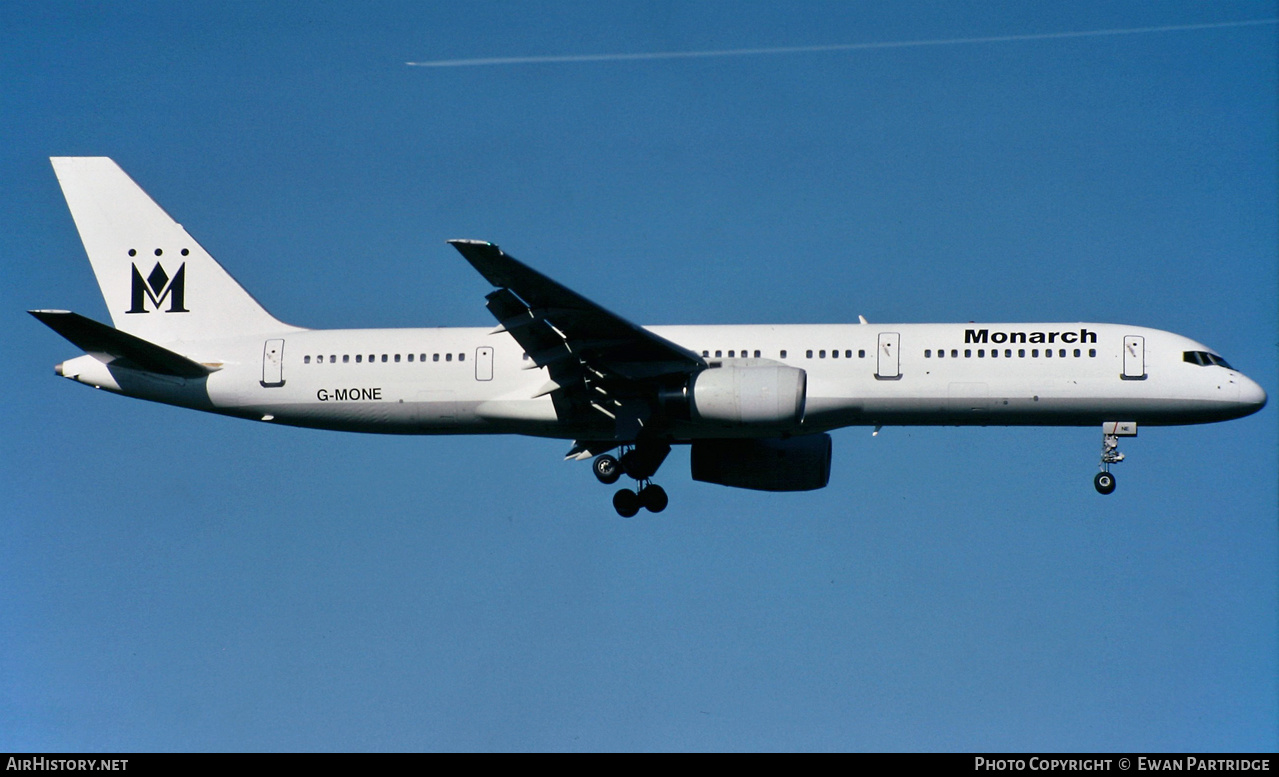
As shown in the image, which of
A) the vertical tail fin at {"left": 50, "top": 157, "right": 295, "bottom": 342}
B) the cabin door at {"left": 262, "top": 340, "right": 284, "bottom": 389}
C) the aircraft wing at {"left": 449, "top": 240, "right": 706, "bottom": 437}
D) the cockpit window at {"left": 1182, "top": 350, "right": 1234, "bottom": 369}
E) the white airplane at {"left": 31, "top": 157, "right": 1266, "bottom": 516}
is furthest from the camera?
the vertical tail fin at {"left": 50, "top": 157, "right": 295, "bottom": 342}

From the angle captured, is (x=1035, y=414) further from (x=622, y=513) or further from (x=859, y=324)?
(x=622, y=513)

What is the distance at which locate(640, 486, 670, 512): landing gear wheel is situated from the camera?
1382 inches

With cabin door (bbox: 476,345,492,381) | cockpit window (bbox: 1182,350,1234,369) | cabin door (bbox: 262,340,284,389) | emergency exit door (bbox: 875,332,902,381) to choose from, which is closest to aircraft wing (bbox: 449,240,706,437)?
cabin door (bbox: 476,345,492,381)

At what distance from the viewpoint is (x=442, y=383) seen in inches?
1335

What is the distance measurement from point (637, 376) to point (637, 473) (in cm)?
312

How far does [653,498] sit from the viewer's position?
35.1m

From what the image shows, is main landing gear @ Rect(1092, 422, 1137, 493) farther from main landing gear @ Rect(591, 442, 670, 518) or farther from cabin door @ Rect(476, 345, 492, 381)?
cabin door @ Rect(476, 345, 492, 381)

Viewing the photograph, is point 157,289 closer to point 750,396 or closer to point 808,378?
point 750,396

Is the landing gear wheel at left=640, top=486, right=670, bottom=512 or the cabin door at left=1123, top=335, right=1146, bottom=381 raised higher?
the cabin door at left=1123, top=335, right=1146, bottom=381

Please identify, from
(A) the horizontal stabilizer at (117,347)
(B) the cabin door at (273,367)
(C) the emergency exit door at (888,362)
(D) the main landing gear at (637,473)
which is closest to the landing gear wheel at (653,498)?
(D) the main landing gear at (637,473)

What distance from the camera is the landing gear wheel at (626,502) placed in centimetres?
3509

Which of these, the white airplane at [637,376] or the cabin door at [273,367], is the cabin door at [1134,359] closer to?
the white airplane at [637,376]

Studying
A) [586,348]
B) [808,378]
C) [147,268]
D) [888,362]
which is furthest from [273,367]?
[888,362]

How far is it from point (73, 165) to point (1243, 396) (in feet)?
95.3
